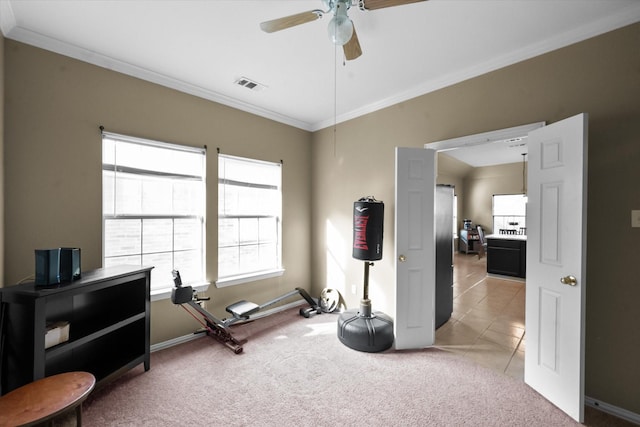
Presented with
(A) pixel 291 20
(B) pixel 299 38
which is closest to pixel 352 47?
(A) pixel 291 20

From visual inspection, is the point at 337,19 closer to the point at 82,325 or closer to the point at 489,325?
the point at 82,325

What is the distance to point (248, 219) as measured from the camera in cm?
370

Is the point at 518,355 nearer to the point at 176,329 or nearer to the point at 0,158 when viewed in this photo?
the point at 176,329

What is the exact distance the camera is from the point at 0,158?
2020 mm

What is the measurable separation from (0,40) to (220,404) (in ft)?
10.6

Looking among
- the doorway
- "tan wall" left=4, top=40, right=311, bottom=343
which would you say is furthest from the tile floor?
"tan wall" left=4, top=40, right=311, bottom=343

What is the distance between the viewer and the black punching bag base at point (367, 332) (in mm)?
2762

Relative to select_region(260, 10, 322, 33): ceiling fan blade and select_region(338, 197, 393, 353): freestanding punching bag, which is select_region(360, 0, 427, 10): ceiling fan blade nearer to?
select_region(260, 10, 322, 33): ceiling fan blade

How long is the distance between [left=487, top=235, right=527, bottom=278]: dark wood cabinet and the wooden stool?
6.87 metres

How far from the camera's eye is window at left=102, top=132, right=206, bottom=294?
2607 millimetres

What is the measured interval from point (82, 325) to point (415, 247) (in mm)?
3095

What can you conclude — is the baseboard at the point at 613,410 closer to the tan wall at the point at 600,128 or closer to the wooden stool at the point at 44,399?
the tan wall at the point at 600,128

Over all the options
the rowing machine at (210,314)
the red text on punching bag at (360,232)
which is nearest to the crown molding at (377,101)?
the red text on punching bag at (360,232)

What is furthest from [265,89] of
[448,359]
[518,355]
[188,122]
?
[518,355]
